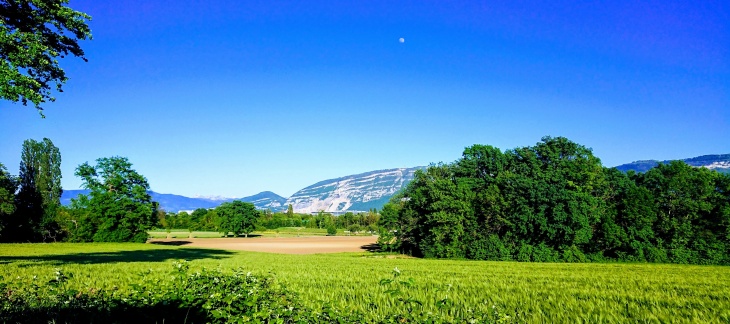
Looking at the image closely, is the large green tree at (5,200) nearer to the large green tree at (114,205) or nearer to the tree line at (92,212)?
the tree line at (92,212)

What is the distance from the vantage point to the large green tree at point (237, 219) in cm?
11901

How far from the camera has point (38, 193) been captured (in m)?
69.1

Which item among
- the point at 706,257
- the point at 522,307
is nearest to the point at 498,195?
the point at 706,257

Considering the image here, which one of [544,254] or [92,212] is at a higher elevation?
[92,212]

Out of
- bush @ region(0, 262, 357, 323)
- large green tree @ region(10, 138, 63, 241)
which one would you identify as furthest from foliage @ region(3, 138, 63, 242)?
bush @ region(0, 262, 357, 323)

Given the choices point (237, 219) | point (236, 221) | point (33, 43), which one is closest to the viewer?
point (33, 43)

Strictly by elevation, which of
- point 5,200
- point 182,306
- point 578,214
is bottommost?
point 578,214

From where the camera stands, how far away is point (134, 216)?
61750 mm

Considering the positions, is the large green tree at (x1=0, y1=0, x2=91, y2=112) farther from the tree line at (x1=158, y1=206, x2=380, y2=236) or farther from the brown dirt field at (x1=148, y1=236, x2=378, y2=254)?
the tree line at (x1=158, y1=206, x2=380, y2=236)

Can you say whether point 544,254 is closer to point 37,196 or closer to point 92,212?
point 92,212

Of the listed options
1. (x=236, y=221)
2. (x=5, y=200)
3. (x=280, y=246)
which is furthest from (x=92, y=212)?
(x=236, y=221)

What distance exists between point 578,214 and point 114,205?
218 feet

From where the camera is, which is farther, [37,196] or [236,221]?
[236,221]

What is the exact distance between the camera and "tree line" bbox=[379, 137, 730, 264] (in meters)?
45.5
